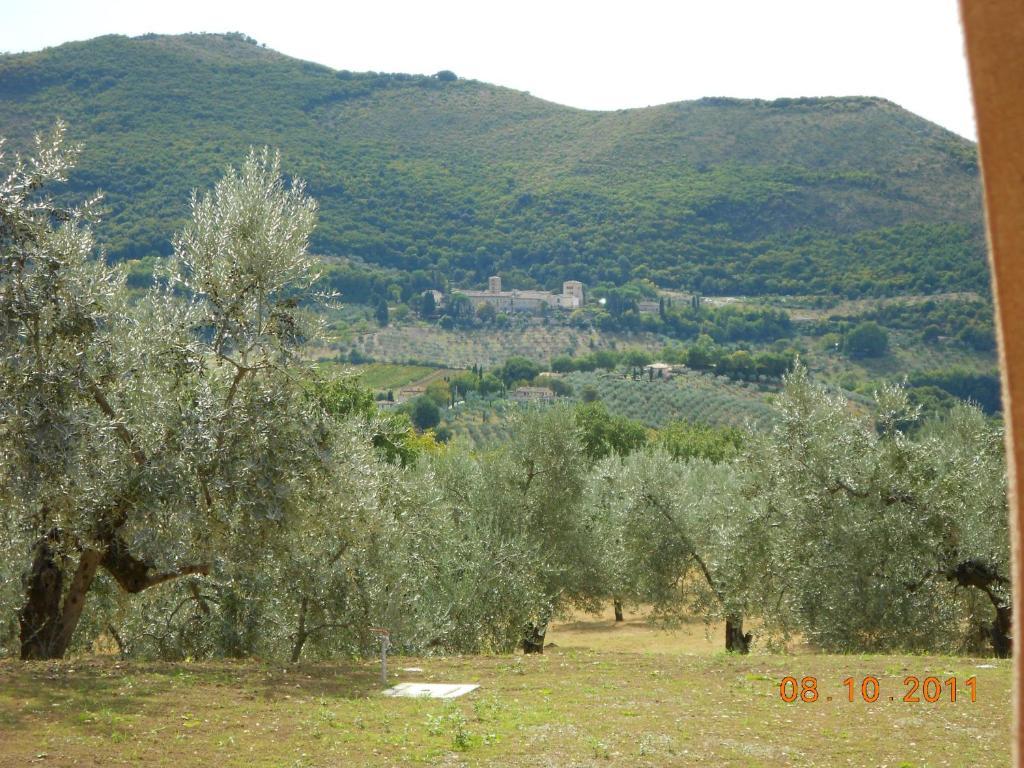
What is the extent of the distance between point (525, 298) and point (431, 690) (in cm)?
11059

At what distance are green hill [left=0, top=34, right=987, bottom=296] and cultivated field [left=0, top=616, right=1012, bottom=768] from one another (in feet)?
300

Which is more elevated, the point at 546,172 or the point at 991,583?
the point at 546,172

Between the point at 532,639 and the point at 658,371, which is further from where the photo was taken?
the point at 658,371

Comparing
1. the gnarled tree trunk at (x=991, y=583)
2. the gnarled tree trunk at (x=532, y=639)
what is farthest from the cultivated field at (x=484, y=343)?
the gnarled tree trunk at (x=991, y=583)

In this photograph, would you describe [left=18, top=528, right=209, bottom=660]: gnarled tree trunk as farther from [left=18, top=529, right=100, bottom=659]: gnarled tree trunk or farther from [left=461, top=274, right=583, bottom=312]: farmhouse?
[left=461, top=274, right=583, bottom=312]: farmhouse

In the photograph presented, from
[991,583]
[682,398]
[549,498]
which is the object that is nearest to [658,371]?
[682,398]

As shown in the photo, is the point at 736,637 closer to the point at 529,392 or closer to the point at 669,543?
the point at 669,543

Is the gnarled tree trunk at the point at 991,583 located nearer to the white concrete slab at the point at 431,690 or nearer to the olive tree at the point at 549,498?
the olive tree at the point at 549,498

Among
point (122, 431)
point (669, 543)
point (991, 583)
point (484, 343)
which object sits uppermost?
point (484, 343)

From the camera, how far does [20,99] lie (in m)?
126

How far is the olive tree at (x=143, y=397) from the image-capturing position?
413 inches
